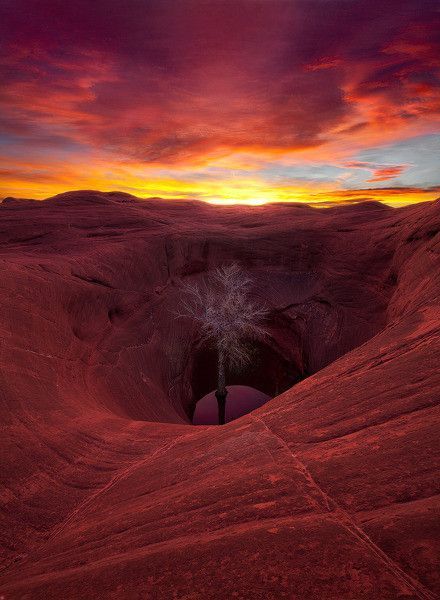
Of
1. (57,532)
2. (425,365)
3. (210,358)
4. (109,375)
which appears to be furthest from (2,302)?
(210,358)

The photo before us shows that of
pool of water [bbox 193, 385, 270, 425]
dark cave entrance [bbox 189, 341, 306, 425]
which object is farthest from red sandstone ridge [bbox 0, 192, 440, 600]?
pool of water [bbox 193, 385, 270, 425]

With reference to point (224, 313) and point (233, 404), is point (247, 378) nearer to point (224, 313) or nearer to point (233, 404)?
point (233, 404)

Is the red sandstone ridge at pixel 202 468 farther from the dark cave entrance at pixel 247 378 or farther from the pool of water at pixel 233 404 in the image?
the pool of water at pixel 233 404

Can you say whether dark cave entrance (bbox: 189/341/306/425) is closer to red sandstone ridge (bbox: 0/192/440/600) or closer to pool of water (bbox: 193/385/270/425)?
pool of water (bbox: 193/385/270/425)

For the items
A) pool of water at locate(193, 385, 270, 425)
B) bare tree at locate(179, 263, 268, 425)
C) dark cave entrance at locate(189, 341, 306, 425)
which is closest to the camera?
bare tree at locate(179, 263, 268, 425)

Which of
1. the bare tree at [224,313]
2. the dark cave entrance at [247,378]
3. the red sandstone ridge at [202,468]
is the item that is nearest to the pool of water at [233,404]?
the dark cave entrance at [247,378]

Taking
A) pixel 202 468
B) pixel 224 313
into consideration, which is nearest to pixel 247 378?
pixel 224 313

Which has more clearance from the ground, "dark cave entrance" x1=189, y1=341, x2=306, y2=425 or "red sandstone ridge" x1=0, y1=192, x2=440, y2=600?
"red sandstone ridge" x1=0, y1=192, x2=440, y2=600
